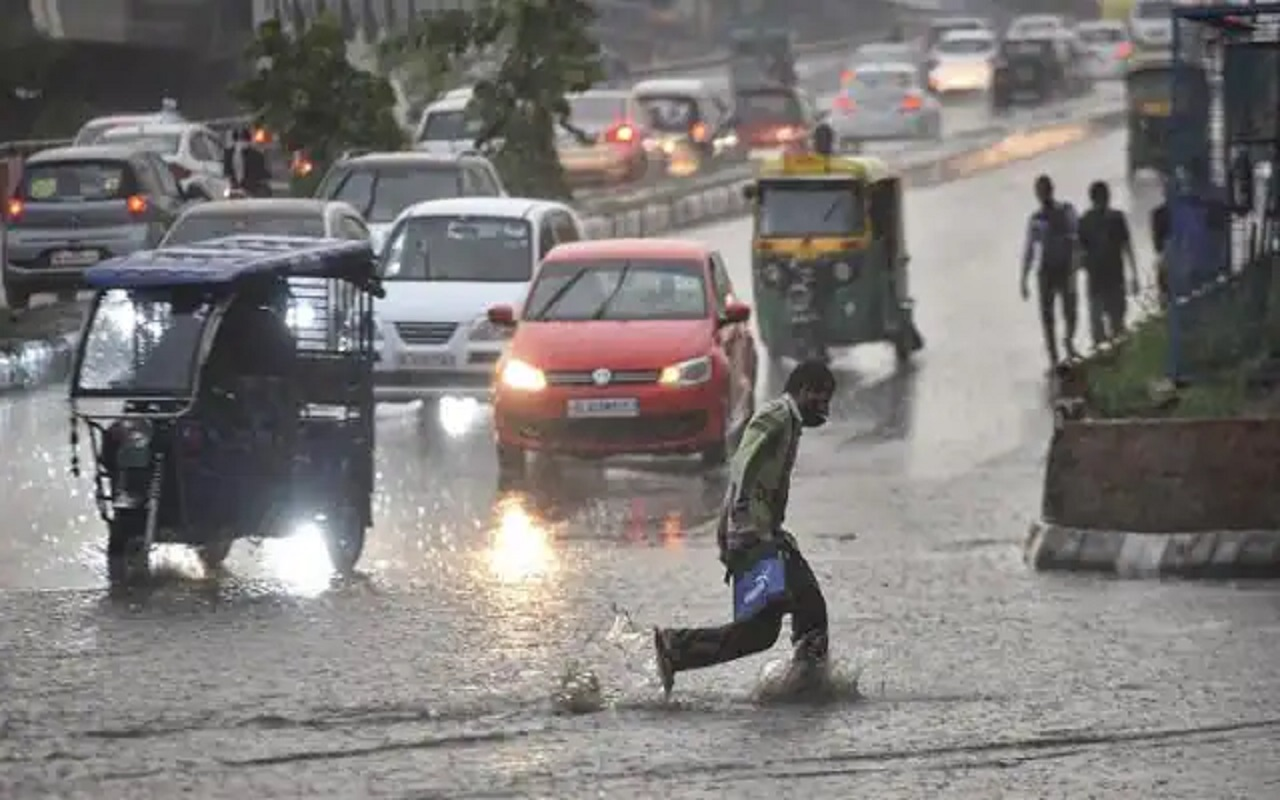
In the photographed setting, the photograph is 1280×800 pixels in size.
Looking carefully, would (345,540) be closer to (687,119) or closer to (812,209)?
(812,209)

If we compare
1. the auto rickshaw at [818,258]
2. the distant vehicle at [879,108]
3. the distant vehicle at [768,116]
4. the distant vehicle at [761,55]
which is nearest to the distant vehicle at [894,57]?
the distant vehicle at [761,55]

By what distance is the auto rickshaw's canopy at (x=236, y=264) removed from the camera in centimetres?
1551

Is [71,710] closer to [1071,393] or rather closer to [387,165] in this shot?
[1071,393]

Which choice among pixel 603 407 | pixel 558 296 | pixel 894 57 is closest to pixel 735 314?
pixel 558 296

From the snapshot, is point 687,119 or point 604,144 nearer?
point 604,144

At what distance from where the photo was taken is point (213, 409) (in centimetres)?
1586

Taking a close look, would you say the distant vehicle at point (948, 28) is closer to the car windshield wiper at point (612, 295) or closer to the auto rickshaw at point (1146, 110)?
the auto rickshaw at point (1146, 110)

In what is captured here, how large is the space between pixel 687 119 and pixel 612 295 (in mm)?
34850

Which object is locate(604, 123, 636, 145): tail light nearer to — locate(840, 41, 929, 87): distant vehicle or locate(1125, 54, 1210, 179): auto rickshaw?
locate(1125, 54, 1210, 179): auto rickshaw

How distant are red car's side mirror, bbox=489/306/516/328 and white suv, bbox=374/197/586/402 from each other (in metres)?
1.33

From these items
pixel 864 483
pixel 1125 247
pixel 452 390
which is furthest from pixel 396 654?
pixel 1125 247

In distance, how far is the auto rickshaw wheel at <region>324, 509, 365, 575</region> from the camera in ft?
55.0

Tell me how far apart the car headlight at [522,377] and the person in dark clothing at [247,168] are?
15399 mm

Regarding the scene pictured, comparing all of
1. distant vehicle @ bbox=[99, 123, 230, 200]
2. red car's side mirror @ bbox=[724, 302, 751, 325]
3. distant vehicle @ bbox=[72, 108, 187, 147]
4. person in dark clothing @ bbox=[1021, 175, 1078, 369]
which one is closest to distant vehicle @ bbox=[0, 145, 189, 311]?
distant vehicle @ bbox=[99, 123, 230, 200]
